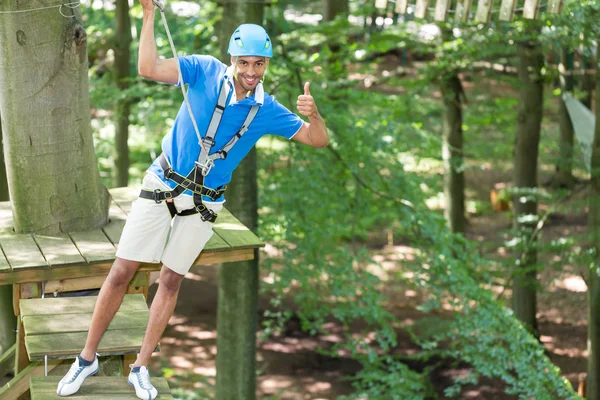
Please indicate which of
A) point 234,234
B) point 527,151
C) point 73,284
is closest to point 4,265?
point 73,284

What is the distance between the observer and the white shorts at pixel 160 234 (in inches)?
146

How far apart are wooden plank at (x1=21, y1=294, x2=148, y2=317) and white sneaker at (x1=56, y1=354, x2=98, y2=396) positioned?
618 millimetres

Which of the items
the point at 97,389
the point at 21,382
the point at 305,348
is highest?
the point at 97,389

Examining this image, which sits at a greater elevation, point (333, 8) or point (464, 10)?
point (464, 10)

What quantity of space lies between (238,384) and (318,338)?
411 centimetres

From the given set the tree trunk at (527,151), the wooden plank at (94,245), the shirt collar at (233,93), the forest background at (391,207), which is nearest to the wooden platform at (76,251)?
the wooden plank at (94,245)

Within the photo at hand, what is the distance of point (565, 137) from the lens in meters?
13.5

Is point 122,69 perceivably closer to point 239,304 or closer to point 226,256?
point 239,304

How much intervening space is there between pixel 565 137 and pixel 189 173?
11120 mm

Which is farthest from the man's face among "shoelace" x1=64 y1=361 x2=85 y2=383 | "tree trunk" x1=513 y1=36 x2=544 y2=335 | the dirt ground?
"tree trunk" x1=513 y1=36 x2=544 y2=335

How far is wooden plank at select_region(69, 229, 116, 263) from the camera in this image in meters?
4.54

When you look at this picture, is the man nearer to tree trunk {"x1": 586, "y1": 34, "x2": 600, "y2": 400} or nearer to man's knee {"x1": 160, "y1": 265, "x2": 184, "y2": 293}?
man's knee {"x1": 160, "y1": 265, "x2": 184, "y2": 293}

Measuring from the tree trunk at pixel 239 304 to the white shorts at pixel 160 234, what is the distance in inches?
121

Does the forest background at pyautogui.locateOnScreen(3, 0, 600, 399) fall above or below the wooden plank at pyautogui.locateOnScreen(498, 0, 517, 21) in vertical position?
below
